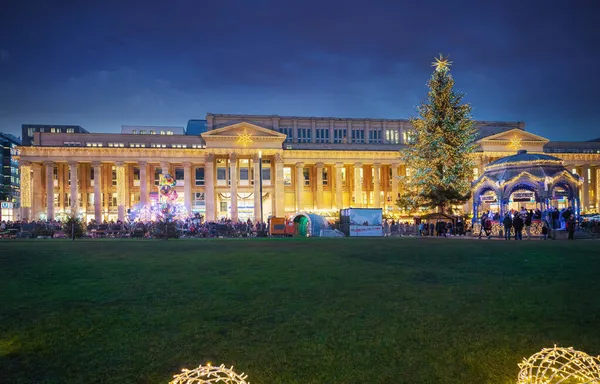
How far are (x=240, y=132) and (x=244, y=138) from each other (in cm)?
113

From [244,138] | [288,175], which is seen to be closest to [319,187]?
[288,175]

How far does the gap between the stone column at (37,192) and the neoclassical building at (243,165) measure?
0.16 m

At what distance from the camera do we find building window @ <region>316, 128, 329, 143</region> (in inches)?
2813

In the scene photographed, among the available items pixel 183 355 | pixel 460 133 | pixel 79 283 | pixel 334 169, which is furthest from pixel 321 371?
pixel 334 169

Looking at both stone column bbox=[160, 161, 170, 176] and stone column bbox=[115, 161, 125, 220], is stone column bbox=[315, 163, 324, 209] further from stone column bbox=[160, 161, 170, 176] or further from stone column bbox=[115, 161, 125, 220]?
stone column bbox=[115, 161, 125, 220]

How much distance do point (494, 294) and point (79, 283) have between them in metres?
8.93

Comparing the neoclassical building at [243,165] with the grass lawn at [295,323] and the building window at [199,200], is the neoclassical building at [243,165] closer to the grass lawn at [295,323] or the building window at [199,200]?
the building window at [199,200]

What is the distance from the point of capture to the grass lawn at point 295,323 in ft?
13.7

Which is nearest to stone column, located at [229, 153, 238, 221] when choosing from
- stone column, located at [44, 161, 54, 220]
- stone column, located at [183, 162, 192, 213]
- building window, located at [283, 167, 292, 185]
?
stone column, located at [183, 162, 192, 213]

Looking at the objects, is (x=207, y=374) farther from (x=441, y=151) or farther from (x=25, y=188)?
(x=25, y=188)

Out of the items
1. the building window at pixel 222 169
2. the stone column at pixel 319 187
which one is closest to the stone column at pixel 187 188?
the building window at pixel 222 169

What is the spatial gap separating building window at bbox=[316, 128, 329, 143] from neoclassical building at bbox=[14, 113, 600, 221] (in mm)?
181

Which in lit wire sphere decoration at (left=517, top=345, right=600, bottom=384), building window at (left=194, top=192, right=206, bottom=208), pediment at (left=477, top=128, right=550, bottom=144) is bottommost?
lit wire sphere decoration at (left=517, top=345, right=600, bottom=384)

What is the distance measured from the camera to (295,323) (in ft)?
18.8
